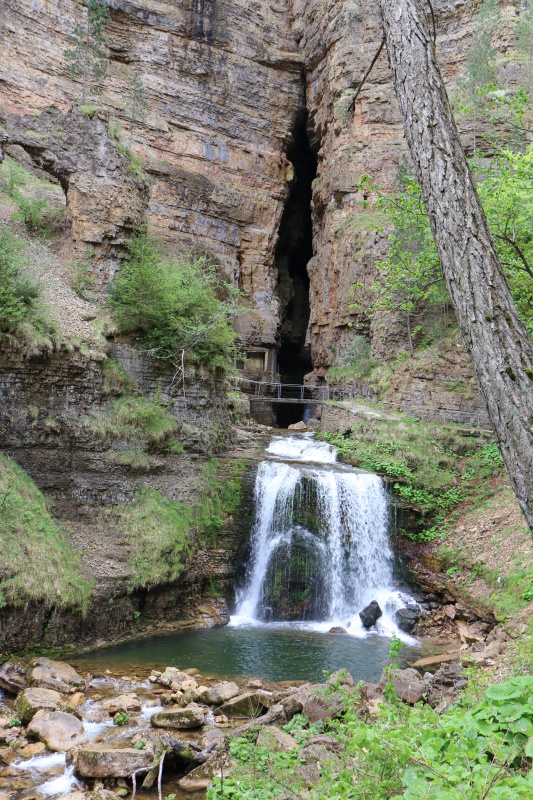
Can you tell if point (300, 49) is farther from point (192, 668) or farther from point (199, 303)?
point (192, 668)

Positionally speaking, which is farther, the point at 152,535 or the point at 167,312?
the point at 167,312

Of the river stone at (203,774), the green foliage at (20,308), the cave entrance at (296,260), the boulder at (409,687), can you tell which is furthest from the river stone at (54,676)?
the cave entrance at (296,260)

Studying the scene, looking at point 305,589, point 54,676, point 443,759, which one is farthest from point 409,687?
Result: point 305,589

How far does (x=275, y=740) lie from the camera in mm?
5910

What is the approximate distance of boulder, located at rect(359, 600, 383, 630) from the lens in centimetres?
1302

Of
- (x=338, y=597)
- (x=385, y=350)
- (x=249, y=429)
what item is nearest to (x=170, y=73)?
(x=385, y=350)

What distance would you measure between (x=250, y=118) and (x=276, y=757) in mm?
37569

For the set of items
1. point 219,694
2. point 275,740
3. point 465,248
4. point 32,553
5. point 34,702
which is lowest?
point 219,694

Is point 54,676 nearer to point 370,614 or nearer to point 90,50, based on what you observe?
Result: point 370,614

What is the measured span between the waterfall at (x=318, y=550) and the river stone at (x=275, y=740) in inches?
282

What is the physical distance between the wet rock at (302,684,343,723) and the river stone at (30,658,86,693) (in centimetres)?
379

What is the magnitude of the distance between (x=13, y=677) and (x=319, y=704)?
494cm

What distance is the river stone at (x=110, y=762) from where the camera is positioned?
6.08 meters

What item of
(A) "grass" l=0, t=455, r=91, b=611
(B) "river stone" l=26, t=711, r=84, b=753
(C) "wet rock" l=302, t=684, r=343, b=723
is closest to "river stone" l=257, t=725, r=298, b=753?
(C) "wet rock" l=302, t=684, r=343, b=723
